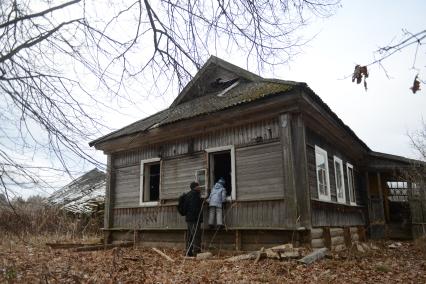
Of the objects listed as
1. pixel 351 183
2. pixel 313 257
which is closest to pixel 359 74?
pixel 313 257

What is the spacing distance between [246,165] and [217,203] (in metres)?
1.35

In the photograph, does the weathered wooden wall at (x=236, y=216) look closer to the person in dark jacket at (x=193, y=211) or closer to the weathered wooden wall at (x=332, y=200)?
the person in dark jacket at (x=193, y=211)

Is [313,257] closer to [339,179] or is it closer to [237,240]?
[237,240]

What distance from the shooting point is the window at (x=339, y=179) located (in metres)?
13.3

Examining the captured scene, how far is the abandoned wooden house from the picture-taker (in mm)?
9703

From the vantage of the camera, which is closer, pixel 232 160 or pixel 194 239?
pixel 194 239

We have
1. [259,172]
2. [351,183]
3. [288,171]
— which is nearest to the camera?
[288,171]

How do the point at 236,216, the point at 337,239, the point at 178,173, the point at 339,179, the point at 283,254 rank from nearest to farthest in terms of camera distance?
the point at 283,254 → the point at 236,216 → the point at 337,239 → the point at 178,173 → the point at 339,179

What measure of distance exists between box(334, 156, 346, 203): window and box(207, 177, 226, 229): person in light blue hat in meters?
4.84

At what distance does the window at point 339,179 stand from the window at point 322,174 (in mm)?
1407

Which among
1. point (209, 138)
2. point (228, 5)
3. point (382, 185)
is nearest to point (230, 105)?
point (209, 138)

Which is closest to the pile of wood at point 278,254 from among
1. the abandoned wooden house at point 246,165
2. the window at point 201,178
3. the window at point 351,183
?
the abandoned wooden house at point 246,165

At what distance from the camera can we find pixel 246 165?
1062 centimetres

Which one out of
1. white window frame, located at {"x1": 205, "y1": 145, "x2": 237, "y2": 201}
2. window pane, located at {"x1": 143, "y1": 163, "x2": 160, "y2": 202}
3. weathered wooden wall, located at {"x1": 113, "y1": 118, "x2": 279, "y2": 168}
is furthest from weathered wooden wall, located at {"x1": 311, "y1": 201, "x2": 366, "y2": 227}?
window pane, located at {"x1": 143, "y1": 163, "x2": 160, "y2": 202}
